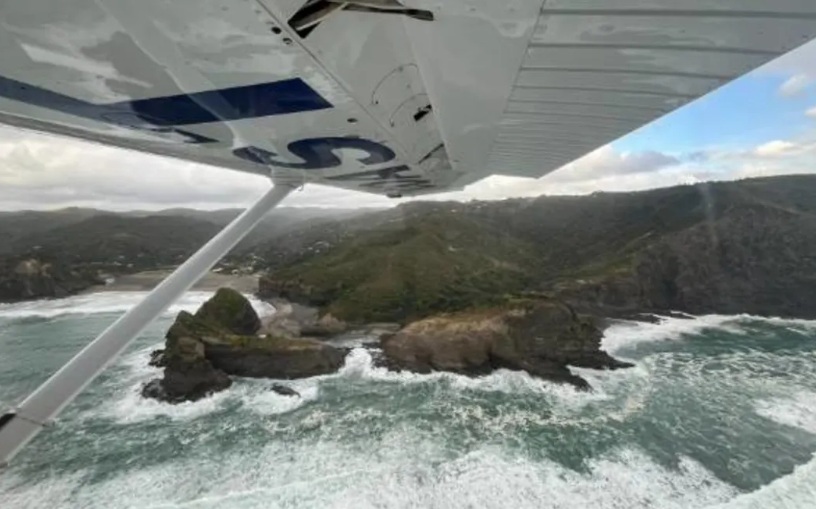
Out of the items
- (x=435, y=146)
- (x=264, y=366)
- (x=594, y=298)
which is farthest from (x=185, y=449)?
(x=594, y=298)

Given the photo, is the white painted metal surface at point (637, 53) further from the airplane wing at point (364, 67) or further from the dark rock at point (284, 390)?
the dark rock at point (284, 390)

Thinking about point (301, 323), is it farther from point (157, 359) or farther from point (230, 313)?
point (157, 359)

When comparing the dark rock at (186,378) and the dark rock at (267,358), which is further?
the dark rock at (267,358)

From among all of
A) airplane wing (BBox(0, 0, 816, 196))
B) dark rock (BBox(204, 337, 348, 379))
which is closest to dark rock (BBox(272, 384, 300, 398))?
dark rock (BBox(204, 337, 348, 379))

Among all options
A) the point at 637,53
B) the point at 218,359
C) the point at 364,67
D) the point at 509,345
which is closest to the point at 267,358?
the point at 218,359

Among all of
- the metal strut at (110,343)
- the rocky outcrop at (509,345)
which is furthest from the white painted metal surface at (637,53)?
the rocky outcrop at (509,345)

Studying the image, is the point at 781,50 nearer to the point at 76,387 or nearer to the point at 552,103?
the point at 552,103
